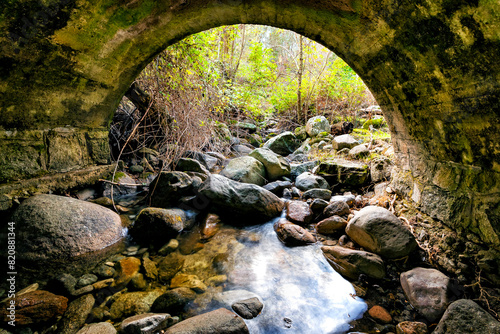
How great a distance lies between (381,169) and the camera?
3.69m

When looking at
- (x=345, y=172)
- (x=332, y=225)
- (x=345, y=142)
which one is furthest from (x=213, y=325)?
(x=345, y=142)

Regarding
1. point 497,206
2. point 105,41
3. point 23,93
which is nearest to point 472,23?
point 497,206

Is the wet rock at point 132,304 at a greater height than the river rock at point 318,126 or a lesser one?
lesser

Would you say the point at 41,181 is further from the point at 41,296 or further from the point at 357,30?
the point at 357,30

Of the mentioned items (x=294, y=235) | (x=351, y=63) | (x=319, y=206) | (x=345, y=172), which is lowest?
(x=294, y=235)

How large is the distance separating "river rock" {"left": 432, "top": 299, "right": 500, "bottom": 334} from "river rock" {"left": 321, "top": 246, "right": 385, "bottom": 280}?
62 centimetres

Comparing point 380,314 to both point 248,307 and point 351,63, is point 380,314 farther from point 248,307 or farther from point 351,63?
point 351,63

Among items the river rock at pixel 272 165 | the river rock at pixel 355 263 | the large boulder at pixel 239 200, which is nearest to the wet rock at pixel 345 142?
the river rock at pixel 272 165

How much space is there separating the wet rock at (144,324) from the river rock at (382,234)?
2160 millimetres

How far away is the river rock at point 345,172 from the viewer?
156 inches

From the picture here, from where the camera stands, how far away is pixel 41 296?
68.3 inches

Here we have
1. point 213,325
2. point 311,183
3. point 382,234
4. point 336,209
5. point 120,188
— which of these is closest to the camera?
point 213,325

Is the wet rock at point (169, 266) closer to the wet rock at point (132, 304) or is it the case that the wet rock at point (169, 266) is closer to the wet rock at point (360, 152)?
the wet rock at point (132, 304)

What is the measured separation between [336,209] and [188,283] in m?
2.28
